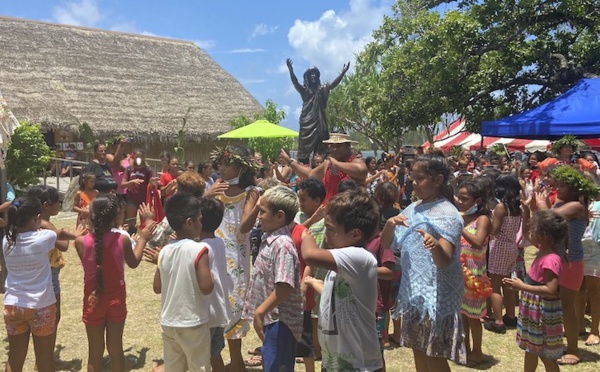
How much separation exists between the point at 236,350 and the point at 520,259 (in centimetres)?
325

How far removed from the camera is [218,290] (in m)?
3.43

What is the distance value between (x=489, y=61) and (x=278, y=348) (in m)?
9.89

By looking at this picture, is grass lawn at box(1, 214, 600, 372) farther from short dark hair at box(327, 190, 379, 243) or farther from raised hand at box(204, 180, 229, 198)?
short dark hair at box(327, 190, 379, 243)

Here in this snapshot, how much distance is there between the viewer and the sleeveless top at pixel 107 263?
3.47 m

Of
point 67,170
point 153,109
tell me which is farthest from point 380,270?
point 153,109

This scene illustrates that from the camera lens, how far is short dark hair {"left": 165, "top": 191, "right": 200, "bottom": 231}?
317 cm

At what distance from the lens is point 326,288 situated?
8.79 feet

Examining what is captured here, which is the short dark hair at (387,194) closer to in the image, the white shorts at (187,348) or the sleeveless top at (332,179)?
the sleeveless top at (332,179)

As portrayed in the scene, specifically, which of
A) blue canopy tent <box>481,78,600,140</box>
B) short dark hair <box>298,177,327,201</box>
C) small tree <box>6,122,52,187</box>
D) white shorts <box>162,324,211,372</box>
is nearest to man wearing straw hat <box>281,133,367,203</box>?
short dark hair <box>298,177,327,201</box>

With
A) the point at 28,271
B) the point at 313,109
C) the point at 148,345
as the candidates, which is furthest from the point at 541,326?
the point at 313,109

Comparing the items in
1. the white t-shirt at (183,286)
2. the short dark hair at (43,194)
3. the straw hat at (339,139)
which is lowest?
the white t-shirt at (183,286)

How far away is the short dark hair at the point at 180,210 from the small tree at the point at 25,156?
10.1 meters

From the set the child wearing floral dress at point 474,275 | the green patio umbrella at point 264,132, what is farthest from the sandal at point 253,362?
the green patio umbrella at point 264,132

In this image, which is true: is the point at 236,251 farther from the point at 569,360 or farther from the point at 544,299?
the point at 569,360
